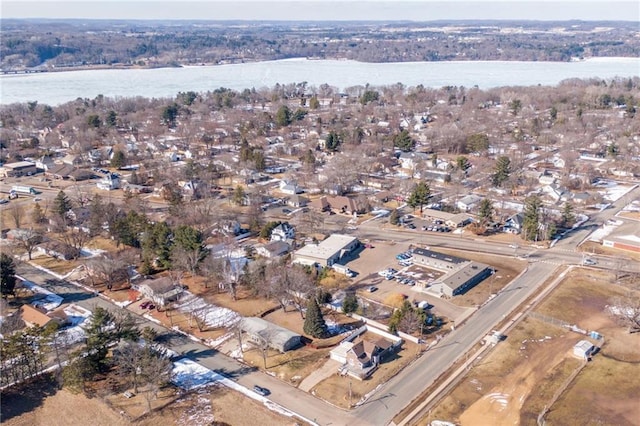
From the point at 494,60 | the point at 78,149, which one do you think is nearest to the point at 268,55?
the point at 494,60

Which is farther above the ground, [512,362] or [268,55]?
[268,55]

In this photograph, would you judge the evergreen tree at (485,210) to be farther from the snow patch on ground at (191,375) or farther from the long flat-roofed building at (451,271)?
the snow patch on ground at (191,375)

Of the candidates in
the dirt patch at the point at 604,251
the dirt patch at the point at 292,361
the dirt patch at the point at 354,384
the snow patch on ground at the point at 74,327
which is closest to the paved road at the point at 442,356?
the dirt patch at the point at 354,384

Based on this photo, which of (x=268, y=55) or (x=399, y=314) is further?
(x=268, y=55)

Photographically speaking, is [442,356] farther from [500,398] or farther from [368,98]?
[368,98]

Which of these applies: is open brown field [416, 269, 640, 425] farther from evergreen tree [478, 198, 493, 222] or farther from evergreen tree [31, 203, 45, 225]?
evergreen tree [31, 203, 45, 225]

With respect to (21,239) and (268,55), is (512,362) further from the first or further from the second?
(268,55)

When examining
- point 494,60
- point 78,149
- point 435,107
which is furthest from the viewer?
point 494,60

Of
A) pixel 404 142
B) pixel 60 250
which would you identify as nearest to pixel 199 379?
pixel 60 250
